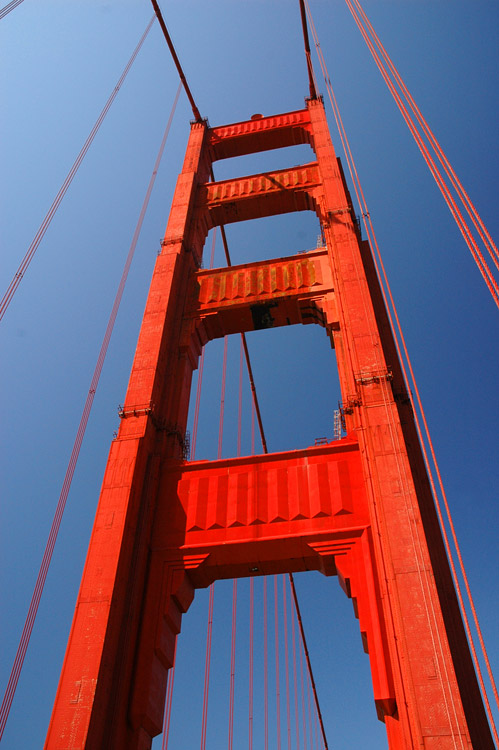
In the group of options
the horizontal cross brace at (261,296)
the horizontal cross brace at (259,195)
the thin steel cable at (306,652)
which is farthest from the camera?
the thin steel cable at (306,652)

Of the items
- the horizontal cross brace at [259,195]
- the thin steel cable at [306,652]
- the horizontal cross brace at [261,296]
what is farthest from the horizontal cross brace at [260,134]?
the thin steel cable at [306,652]

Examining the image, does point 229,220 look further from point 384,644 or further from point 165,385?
point 384,644

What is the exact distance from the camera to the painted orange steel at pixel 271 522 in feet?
29.9

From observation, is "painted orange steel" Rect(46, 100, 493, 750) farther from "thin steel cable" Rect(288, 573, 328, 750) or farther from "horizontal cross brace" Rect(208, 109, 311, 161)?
"thin steel cable" Rect(288, 573, 328, 750)

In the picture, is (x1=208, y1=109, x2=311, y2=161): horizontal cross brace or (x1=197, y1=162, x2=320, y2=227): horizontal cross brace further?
(x1=208, y1=109, x2=311, y2=161): horizontal cross brace

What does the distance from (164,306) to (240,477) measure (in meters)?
6.27

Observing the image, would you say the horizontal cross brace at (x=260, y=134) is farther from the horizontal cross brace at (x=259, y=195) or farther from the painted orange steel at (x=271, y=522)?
the painted orange steel at (x=271, y=522)

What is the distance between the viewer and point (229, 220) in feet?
72.6

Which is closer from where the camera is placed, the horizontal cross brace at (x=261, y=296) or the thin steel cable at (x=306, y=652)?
the horizontal cross brace at (x=261, y=296)

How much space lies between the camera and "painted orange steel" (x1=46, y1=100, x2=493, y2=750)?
911cm

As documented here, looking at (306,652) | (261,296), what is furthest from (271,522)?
(306,652)

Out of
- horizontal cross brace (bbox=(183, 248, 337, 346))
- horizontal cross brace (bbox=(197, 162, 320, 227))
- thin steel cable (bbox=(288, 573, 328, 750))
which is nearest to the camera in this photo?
horizontal cross brace (bbox=(183, 248, 337, 346))

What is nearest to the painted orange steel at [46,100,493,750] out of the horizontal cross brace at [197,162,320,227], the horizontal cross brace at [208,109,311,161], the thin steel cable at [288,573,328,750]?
the horizontal cross brace at [197,162,320,227]

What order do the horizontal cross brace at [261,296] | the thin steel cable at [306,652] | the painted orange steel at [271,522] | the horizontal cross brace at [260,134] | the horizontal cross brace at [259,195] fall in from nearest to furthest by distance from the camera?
the painted orange steel at [271,522], the horizontal cross brace at [261,296], the horizontal cross brace at [259,195], the horizontal cross brace at [260,134], the thin steel cable at [306,652]
